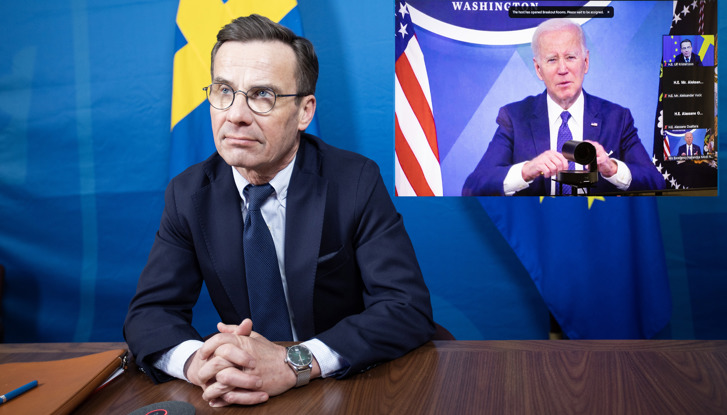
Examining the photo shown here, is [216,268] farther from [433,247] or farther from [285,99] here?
[433,247]

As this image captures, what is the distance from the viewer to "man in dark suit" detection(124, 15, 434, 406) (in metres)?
1.48

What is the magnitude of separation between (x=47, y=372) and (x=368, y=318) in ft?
2.06

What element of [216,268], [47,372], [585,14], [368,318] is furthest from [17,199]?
[585,14]

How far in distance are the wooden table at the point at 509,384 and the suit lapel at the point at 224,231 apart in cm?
42

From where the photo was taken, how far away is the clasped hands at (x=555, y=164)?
2695mm

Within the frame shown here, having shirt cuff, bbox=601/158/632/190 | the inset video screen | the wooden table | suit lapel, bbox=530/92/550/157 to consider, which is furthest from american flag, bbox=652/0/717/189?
the wooden table

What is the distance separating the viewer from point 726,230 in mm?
2971

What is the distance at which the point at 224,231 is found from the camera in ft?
5.10

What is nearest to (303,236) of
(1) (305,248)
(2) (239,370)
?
(1) (305,248)

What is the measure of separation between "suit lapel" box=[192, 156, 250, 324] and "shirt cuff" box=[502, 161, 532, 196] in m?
1.60

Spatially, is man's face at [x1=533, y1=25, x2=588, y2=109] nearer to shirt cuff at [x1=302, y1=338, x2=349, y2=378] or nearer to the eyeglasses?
the eyeglasses

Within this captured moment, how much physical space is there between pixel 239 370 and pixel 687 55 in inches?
A: 103

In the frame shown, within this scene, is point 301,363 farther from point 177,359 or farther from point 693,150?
point 693,150

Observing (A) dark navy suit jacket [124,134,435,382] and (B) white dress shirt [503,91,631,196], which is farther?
(B) white dress shirt [503,91,631,196]
